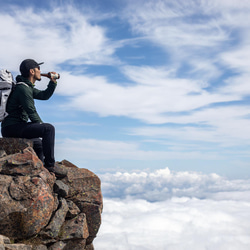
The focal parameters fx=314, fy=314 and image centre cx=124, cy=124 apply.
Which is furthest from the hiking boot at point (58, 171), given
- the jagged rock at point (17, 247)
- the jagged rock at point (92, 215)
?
the jagged rock at point (17, 247)

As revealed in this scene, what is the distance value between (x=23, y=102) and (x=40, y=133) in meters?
1.68

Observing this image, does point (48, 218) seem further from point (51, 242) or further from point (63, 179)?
point (63, 179)

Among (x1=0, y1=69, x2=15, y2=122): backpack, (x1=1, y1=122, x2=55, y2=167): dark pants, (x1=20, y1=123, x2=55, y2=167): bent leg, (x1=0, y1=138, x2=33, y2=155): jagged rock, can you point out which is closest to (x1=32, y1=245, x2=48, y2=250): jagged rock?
(x1=1, y1=122, x2=55, y2=167): dark pants

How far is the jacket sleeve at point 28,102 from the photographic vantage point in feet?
48.4

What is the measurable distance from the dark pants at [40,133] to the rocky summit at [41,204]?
37cm

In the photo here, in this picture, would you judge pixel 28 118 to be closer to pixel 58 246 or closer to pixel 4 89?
pixel 4 89

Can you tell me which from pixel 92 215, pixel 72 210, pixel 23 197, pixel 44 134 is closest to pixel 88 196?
pixel 92 215

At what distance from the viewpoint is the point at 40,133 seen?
49.9 ft

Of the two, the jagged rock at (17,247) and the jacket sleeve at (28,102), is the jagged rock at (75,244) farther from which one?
the jacket sleeve at (28,102)

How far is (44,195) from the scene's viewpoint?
13945mm

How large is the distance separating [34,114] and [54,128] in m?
1.20

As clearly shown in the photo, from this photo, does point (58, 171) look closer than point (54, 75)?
No

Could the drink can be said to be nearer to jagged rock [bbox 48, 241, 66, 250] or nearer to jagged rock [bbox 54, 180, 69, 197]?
jagged rock [bbox 54, 180, 69, 197]

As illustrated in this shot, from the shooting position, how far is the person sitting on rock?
14.9 meters
